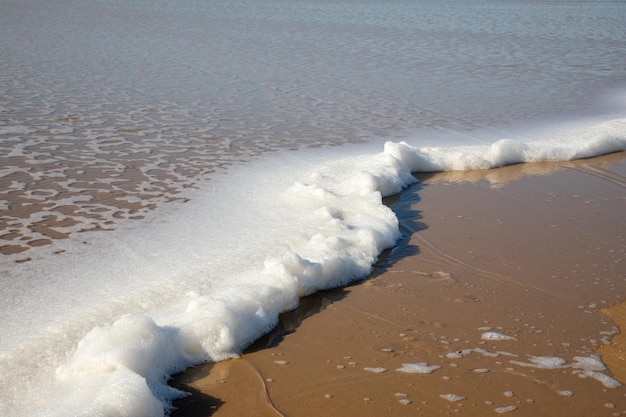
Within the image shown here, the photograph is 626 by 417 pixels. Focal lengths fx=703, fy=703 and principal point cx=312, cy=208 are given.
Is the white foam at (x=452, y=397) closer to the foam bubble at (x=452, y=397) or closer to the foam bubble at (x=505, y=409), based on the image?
the foam bubble at (x=452, y=397)

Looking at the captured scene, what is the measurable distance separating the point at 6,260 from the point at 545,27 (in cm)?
1822

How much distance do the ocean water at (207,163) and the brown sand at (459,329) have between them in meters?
0.23

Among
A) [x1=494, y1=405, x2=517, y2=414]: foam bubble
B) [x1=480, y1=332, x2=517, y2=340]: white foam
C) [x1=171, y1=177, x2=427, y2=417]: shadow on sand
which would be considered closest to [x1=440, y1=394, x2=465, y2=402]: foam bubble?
[x1=494, y1=405, x2=517, y2=414]: foam bubble

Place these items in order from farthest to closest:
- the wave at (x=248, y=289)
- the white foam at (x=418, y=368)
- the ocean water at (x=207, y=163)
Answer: the ocean water at (x=207, y=163), the white foam at (x=418, y=368), the wave at (x=248, y=289)

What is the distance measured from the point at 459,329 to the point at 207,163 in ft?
11.2

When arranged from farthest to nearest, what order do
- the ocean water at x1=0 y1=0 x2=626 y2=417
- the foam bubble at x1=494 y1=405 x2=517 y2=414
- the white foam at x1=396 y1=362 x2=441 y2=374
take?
the ocean water at x1=0 y1=0 x2=626 y2=417 → the white foam at x1=396 y1=362 x2=441 y2=374 → the foam bubble at x1=494 y1=405 x2=517 y2=414

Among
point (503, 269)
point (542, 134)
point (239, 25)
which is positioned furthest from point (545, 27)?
point (503, 269)

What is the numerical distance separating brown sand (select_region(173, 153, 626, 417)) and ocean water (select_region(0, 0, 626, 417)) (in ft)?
0.76

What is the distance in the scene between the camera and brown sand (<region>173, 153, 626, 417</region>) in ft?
9.23

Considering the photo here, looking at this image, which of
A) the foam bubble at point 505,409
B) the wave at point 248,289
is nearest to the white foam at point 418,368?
the foam bubble at point 505,409

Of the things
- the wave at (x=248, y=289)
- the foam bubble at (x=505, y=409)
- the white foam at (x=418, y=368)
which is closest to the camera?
the foam bubble at (x=505, y=409)

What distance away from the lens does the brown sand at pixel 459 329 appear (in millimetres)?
2812

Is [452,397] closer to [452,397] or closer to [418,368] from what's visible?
[452,397]

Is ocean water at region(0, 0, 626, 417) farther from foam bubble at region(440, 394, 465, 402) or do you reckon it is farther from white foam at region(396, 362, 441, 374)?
foam bubble at region(440, 394, 465, 402)
